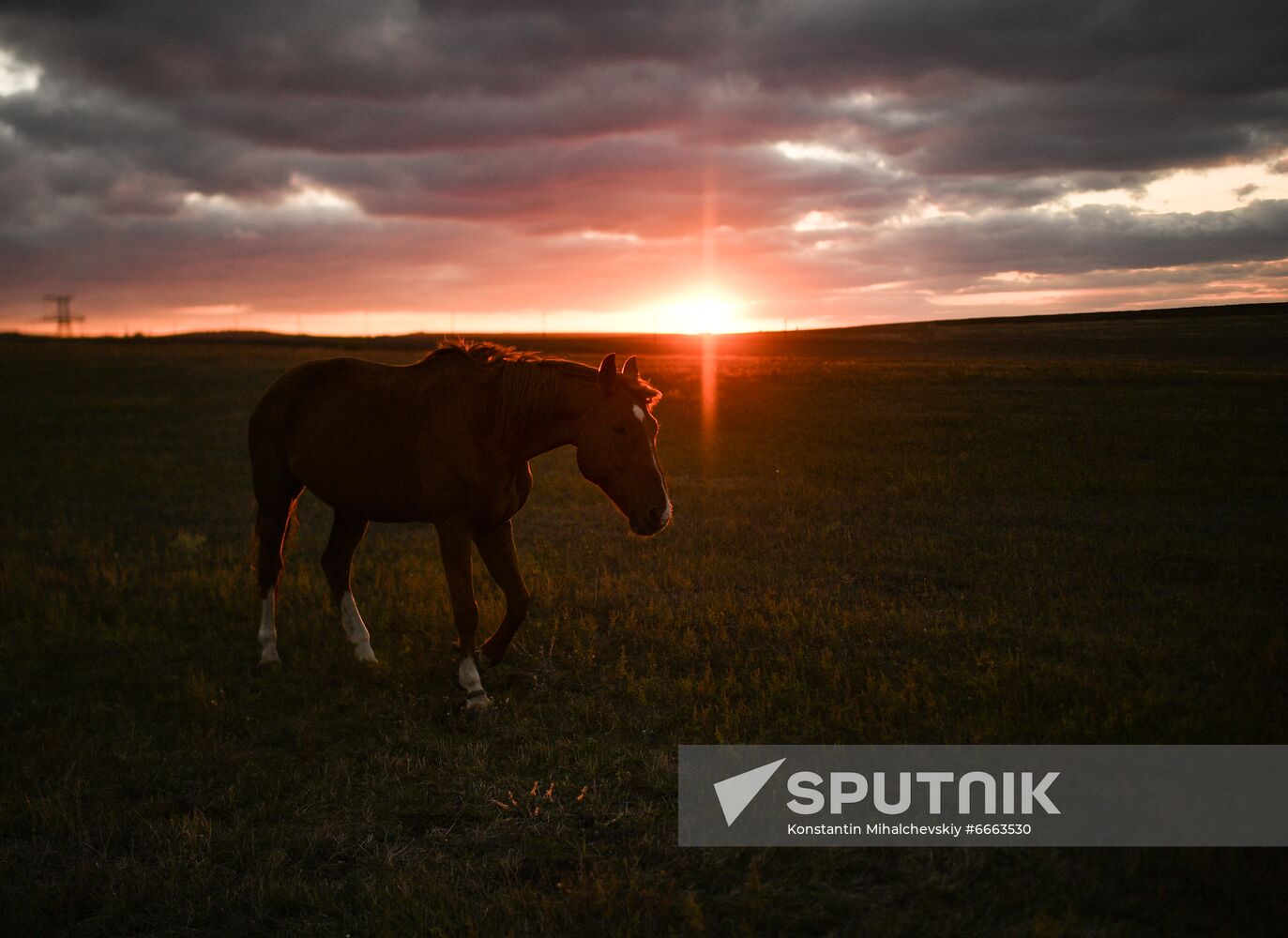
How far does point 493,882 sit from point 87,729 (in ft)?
12.5

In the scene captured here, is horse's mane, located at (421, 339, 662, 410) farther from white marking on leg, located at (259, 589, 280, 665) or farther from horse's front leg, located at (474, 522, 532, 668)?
white marking on leg, located at (259, 589, 280, 665)

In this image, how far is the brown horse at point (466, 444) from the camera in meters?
5.62

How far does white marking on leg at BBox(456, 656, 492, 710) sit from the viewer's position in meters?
5.75

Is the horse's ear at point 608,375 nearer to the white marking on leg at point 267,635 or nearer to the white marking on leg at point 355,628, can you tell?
the white marking on leg at point 355,628

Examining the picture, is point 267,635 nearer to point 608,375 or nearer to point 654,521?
point 654,521

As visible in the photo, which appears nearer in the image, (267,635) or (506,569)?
(506,569)

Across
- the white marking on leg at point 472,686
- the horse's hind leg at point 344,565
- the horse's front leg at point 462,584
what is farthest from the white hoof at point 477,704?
the horse's hind leg at point 344,565

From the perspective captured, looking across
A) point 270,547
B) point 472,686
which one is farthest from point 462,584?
point 270,547

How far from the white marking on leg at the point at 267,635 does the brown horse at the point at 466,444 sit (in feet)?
0.04

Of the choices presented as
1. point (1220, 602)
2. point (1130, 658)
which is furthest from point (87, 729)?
point (1220, 602)

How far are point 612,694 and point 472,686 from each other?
42.0 inches

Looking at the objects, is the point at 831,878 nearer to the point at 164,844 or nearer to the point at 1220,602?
the point at 164,844

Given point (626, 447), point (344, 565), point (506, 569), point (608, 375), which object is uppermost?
point (608, 375)

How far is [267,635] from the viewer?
22.9 ft
